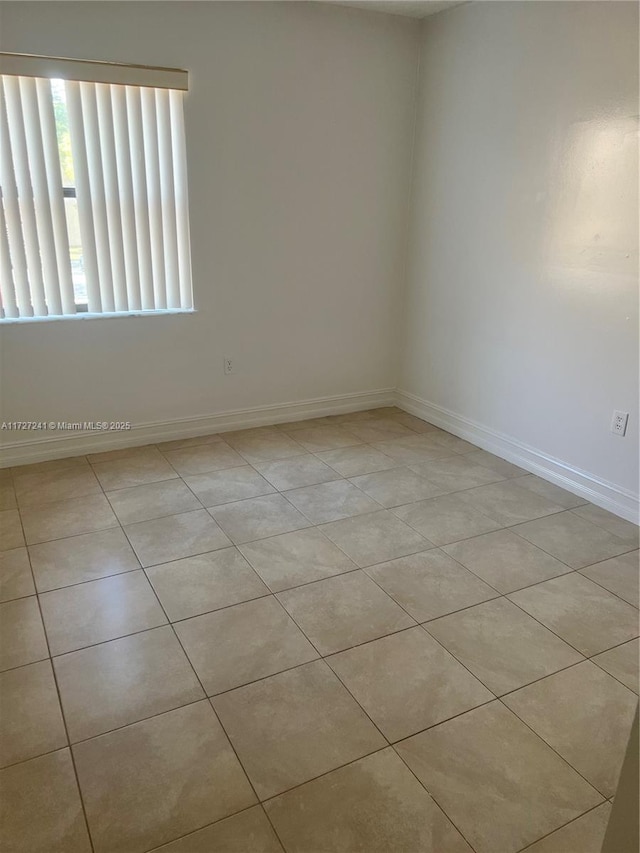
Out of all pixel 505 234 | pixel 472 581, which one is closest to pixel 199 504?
pixel 472 581

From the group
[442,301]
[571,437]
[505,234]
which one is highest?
[505,234]

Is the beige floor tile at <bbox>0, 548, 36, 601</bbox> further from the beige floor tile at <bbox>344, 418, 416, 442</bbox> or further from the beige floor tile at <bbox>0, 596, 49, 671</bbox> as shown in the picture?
the beige floor tile at <bbox>344, 418, 416, 442</bbox>

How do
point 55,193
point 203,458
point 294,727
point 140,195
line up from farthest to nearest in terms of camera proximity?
point 203,458 < point 140,195 < point 55,193 < point 294,727

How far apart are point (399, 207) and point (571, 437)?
1875 millimetres

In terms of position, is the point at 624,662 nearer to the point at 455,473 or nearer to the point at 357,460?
the point at 455,473

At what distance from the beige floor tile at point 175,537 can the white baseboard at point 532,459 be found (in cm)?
173

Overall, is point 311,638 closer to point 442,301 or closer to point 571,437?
point 571,437

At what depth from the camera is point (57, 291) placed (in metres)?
3.13

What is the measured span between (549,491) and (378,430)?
117 cm

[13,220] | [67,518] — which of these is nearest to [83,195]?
[13,220]

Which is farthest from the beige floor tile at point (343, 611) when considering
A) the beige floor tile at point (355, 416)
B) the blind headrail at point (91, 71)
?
the blind headrail at point (91, 71)

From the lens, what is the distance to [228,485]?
122 inches

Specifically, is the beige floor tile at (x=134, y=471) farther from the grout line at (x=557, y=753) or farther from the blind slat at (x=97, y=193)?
the grout line at (x=557, y=753)

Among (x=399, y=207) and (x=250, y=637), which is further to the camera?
(x=399, y=207)
